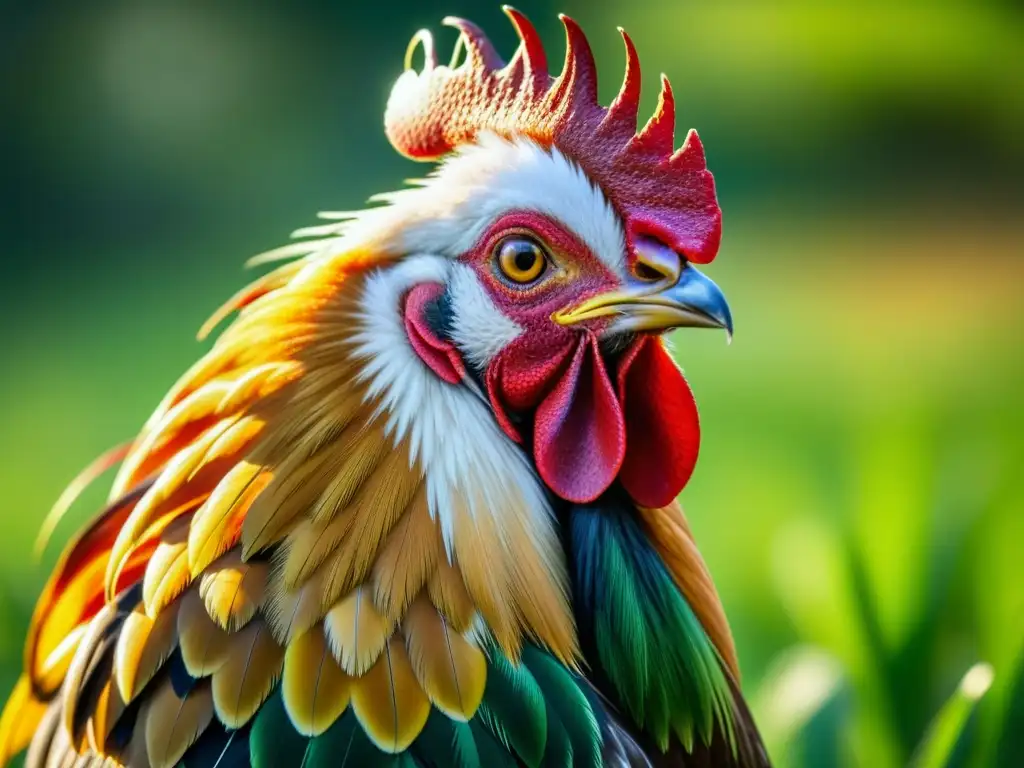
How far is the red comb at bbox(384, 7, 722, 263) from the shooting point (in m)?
1.64

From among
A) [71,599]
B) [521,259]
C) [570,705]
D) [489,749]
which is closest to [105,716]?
[71,599]

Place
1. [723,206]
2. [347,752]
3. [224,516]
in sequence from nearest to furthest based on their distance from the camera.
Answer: [347,752] < [224,516] < [723,206]

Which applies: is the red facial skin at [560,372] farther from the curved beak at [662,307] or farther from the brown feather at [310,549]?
the brown feather at [310,549]

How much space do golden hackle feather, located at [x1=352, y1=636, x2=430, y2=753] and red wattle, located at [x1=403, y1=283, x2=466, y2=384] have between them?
367 millimetres

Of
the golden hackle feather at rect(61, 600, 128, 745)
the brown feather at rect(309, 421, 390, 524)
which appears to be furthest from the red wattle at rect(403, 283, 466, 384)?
the golden hackle feather at rect(61, 600, 128, 745)

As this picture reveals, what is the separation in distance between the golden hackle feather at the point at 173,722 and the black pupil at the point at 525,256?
701 millimetres

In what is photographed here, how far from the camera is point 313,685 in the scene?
1514mm

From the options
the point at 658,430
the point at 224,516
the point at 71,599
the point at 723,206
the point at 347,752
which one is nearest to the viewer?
the point at 347,752

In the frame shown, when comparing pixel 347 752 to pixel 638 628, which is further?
pixel 638 628

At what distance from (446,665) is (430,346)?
43cm

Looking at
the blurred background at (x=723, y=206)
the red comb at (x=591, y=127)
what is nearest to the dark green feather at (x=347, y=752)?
the red comb at (x=591, y=127)

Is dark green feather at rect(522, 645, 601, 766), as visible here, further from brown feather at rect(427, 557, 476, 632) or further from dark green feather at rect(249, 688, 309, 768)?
Result: dark green feather at rect(249, 688, 309, 768)

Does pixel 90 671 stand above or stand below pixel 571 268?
below

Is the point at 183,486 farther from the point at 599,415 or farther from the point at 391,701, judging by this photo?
the point at 599,415
